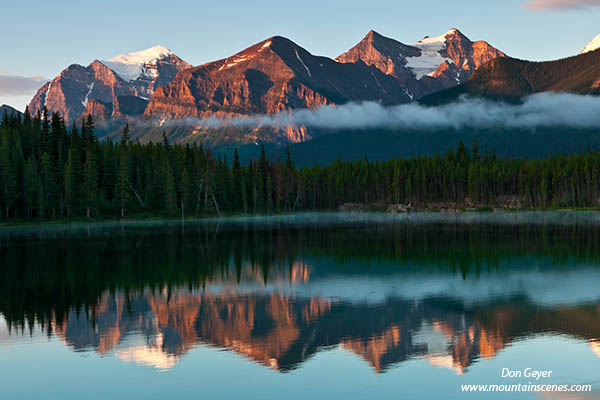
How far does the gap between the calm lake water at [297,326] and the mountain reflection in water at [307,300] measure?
138 mm

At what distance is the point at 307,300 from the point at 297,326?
26.0ft

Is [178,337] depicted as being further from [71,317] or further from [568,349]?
[568,349]

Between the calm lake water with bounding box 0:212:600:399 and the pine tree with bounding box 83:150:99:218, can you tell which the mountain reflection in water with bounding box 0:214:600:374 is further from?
the pine tree with bounding box 83:150:99:218

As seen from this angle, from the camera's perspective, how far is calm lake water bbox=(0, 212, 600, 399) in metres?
24.4

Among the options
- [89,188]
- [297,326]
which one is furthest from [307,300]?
[89,188]

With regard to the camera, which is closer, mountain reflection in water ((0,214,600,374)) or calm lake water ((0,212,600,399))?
calm lake water ((0,212,600,399))

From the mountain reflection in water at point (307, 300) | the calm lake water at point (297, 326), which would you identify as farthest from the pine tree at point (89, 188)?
the calm lake water at point (297, 326)

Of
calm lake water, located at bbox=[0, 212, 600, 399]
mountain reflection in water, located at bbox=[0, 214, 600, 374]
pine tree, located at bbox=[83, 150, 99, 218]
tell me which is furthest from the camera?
pine tree, located at bbox=[83, 150, 99, 218]

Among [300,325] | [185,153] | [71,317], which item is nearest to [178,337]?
[300,325]

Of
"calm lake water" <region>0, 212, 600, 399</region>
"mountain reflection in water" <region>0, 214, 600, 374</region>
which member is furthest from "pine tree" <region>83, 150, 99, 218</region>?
"calm lake water" <region>0, 212, 600, 399</region>

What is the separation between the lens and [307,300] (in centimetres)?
4091

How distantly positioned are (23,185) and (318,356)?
436ft

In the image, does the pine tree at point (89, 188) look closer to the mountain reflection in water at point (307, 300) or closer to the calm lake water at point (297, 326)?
the mountain reflection in water at point (307, 300)

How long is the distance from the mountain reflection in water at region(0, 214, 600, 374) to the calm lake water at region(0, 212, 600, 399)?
0.14 m
